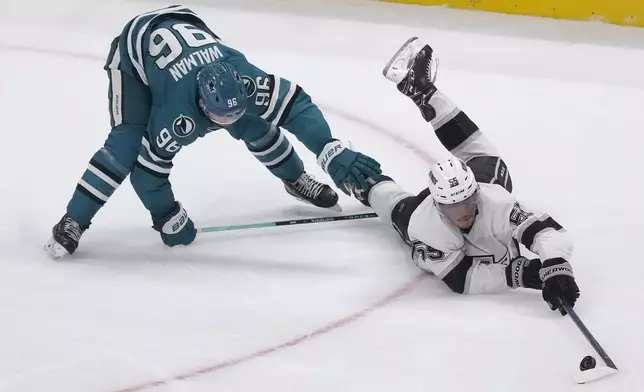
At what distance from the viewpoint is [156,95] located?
3008mm

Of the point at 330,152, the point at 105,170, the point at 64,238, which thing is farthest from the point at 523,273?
the point at 64,238

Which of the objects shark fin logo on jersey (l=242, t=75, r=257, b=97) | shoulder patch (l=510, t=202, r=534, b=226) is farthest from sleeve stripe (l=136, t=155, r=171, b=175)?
shoulder patch (l=510, t=202, r=534, b=226)

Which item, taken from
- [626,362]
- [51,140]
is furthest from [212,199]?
[626,362]

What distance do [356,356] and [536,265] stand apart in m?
0.62

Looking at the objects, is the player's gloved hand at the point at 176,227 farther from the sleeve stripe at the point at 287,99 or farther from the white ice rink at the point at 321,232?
the sleeve stripe at the point at 287,99

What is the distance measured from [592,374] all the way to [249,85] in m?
1.44

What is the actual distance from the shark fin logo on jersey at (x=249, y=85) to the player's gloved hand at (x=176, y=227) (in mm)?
485

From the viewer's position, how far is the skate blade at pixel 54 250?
122 inches

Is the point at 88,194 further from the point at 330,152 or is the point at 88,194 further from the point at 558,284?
the point at 558,284

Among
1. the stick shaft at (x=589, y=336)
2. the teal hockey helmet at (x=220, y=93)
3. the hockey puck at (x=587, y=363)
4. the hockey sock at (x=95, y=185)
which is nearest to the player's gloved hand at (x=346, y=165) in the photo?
the teal hockey helmet at (x=220, y=93)

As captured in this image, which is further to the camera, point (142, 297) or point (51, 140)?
point (51, 140)

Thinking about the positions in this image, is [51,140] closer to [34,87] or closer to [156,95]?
[34,87]

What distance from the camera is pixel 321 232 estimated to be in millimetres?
3318

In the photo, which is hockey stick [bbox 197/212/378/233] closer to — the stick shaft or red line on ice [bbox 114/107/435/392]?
red line on ice [bbox 114/107/435/392]
